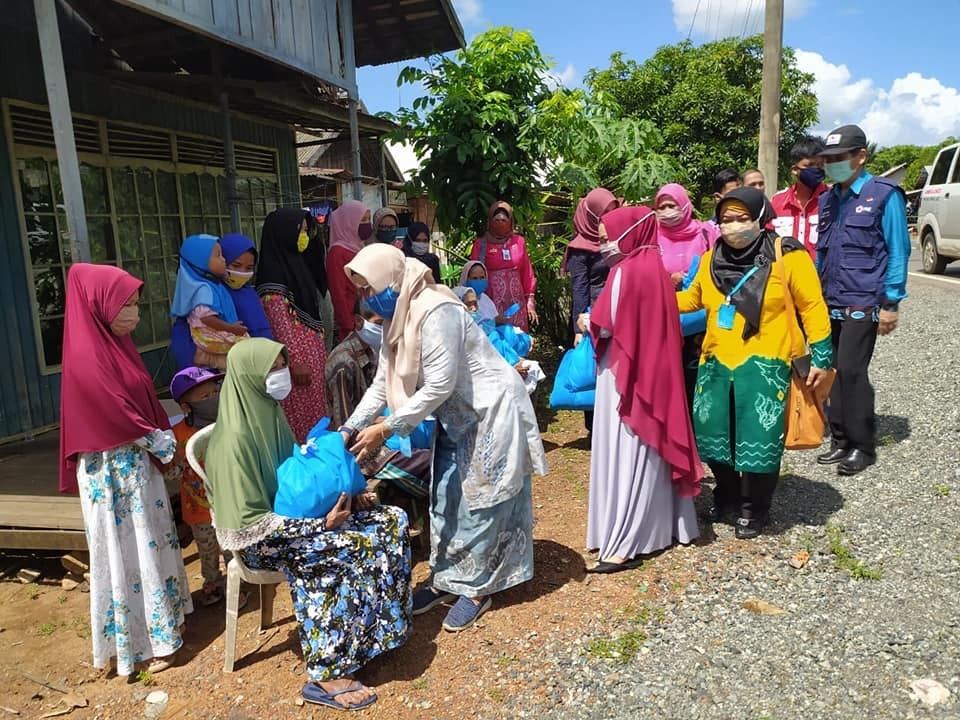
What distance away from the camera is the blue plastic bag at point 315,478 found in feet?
8.33

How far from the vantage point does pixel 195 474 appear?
3.22 metres

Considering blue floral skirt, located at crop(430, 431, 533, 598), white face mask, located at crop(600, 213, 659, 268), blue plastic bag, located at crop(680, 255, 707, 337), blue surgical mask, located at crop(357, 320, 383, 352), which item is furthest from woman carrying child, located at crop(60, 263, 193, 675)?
blue plastic bag, located at crop(680, 255, 707, 337)

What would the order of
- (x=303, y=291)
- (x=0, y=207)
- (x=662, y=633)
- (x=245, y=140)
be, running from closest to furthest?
1. (x=662, y=633)
2. (x=303, y=291)
3. (x=0, y=207)
4. (x=245, y=140)

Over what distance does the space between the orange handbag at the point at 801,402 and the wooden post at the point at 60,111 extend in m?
3.24

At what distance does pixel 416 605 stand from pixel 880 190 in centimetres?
346

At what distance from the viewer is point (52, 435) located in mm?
5148

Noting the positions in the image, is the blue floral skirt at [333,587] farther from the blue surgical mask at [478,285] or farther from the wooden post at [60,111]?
the blue surgical mask at [478,285]


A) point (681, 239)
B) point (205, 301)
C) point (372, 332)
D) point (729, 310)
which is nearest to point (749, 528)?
point (729, 310)

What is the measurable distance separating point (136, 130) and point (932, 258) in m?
12.9

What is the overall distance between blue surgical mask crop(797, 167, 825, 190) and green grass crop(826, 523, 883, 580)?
246cm

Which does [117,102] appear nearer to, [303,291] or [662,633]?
[303,291]

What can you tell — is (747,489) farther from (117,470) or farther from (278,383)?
(117,470)

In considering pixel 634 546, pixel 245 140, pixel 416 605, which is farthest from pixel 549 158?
pixel 416 605

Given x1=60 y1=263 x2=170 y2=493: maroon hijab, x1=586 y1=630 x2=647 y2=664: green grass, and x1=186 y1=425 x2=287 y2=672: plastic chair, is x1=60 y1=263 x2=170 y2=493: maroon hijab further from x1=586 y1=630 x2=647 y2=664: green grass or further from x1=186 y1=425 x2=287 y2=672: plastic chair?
x1=586 y1=630 x2=647 y2=664: green grass
